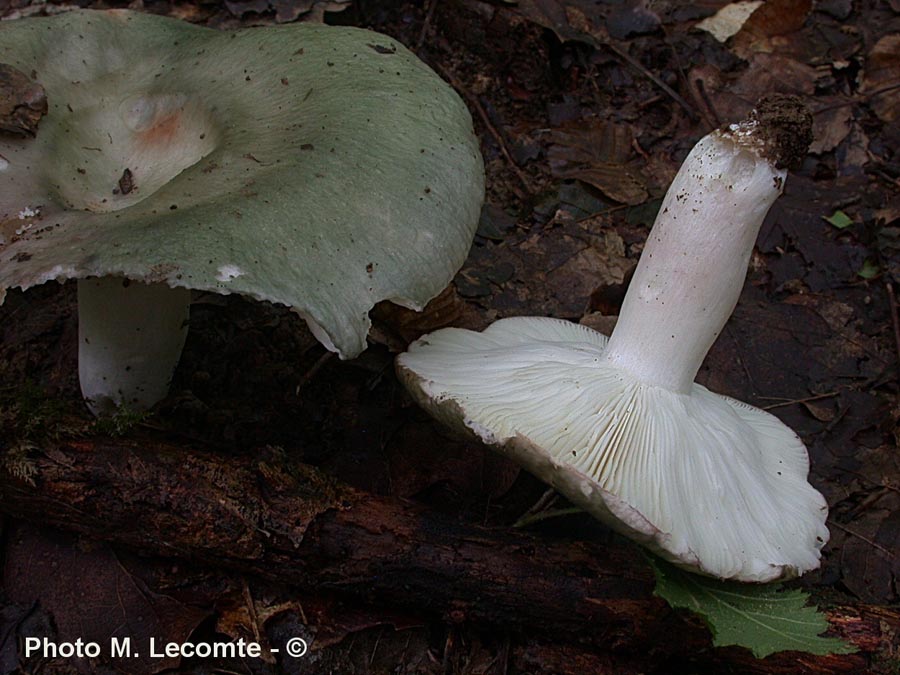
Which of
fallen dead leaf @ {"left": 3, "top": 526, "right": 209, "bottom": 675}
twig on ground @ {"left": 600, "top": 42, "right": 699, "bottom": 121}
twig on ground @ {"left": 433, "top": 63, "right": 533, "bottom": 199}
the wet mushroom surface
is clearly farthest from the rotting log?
twig on ground @ {"left": 600, "top": 42, "right": 699, "bottom": 121}

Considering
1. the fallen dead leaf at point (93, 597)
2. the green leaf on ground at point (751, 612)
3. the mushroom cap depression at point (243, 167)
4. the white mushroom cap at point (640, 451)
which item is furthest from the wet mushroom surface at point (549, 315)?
the mushroom cap depression at point (243, 167)

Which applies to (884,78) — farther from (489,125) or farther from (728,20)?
(489,125)

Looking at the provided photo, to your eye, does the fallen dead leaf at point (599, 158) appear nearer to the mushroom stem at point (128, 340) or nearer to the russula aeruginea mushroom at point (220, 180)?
the russula aeruginea mushroom at point (220, 180)

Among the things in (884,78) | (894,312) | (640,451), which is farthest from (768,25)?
(640,451)

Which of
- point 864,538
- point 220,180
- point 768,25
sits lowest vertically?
point 864,538

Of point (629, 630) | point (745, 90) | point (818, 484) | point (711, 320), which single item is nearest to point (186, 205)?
point (711, 320)

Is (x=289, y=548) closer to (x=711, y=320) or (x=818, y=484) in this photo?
(x=711, y=320)

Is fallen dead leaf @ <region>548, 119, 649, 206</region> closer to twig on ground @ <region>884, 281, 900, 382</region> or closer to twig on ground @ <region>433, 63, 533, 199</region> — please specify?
twig on ground @ <region>433, 63, 533, 199</region>
